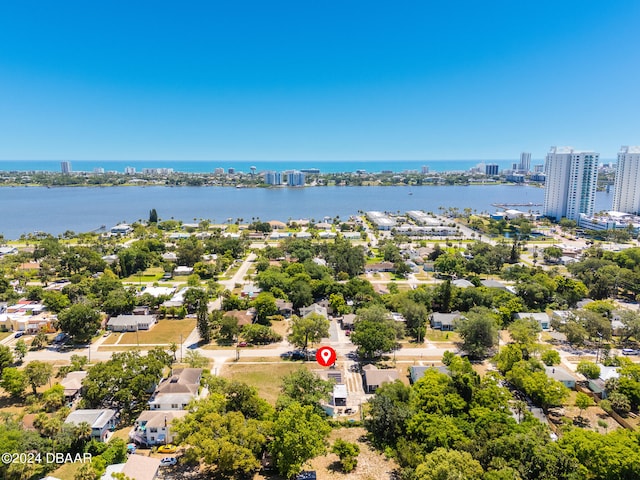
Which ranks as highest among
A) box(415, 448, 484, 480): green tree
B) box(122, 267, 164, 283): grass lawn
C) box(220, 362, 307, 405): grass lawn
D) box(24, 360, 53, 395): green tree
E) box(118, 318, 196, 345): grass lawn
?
box(415, 448, 484, 480): green tree

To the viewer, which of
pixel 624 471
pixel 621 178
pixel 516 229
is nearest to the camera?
pixel 624 471

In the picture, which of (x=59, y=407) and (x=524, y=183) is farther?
(x=524, y=183)

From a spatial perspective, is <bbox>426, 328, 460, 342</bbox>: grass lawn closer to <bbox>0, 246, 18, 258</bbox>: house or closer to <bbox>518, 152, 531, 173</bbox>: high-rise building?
<bbox>0, 246, 18, 258</bbox>: house

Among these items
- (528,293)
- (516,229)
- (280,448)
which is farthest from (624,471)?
(516,229)

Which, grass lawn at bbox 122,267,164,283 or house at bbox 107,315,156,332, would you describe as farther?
grass lawn at bbox 122,267,164,283

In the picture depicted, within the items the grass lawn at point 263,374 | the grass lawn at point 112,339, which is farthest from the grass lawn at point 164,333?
the grass lawn at point 263,374

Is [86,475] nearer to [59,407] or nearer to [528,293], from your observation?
[59,407]

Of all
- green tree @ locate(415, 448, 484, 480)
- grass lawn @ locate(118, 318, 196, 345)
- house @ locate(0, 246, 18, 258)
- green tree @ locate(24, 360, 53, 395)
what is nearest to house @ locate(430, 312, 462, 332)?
green tree @ locate(415, 448, 484, 480)
